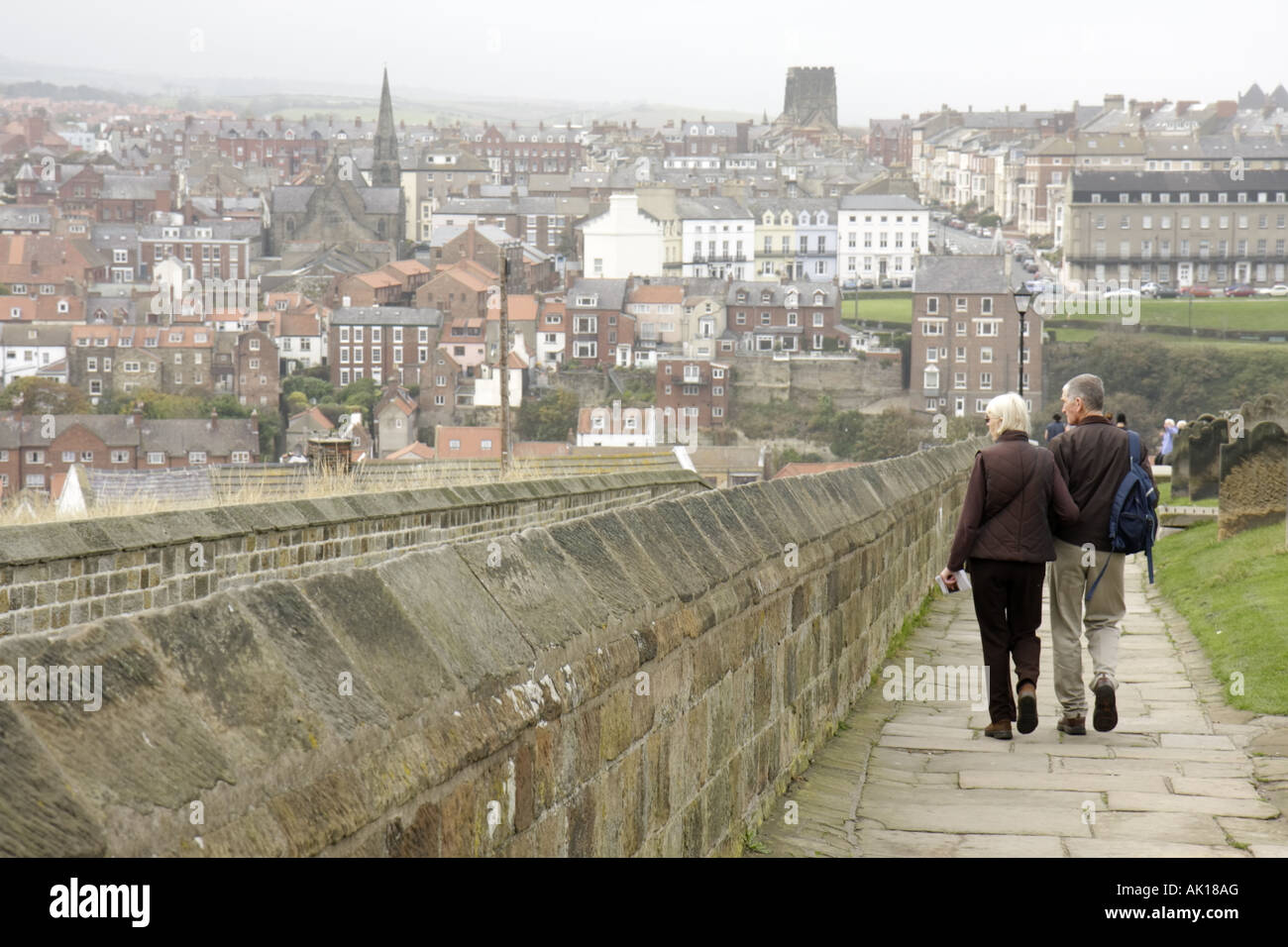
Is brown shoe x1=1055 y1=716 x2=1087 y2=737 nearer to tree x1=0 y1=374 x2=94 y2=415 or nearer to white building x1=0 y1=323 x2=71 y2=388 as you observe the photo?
tree x1=0 y1=374 x2=94 y2=415

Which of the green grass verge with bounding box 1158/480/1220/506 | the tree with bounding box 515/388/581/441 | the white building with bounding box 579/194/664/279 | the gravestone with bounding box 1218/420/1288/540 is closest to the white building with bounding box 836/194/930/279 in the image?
the white building with bounding box 579/194/664/279

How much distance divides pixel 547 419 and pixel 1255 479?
272 feet

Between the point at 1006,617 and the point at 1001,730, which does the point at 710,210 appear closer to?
the point at 1006,617

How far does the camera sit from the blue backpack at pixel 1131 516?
6.78m

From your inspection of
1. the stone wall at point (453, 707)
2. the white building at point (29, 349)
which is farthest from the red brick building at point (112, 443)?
the stone wall at point (453, 707)

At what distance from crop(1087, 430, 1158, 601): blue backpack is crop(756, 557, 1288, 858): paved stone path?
2.62 ft

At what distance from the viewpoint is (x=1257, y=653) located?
848 cm

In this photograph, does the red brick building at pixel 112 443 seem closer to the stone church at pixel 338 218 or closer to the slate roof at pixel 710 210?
the slate roof at pixel 710 210

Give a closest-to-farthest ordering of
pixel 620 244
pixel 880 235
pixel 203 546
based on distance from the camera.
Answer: pixel 203 546, pixel 620 244, pixel 880 235

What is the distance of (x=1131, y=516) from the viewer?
6801 millimetres

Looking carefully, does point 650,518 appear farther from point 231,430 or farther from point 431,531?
point 231,430

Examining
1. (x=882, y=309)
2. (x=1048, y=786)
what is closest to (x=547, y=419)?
(x=882, y=309)

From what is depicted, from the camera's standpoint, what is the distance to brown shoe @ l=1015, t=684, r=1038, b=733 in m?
6.74
